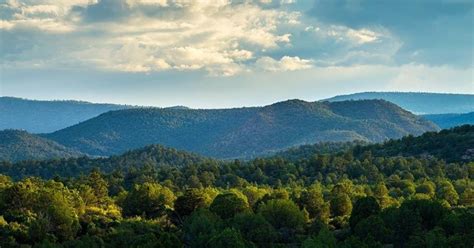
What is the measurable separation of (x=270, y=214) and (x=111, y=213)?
33502 millimetres

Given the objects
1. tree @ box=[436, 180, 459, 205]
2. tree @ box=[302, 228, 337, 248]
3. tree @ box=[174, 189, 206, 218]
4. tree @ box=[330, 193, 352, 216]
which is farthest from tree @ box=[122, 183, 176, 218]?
tree @ box=[436, 180, 459, 205]

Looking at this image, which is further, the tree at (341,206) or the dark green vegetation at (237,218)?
the tree at (341,206)

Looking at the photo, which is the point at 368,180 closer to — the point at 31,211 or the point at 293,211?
the point at 293,211

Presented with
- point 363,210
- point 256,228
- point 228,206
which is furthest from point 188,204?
point 363,210

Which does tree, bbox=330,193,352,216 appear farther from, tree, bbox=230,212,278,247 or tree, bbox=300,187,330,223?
tree, bbox=230,212,278,247

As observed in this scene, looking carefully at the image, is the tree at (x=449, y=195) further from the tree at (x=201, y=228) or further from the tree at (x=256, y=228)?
the tree at (x=201, y=228)

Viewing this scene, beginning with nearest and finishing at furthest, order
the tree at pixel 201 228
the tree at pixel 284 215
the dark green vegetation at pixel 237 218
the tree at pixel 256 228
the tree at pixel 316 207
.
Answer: the dark green vegetation at pixel 237 218, the tree at pixel 201 228, the tree at pixel 256 228, the tree at pixel 284 215, the tree at pixel 316 207

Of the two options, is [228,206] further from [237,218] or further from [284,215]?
[284,215]

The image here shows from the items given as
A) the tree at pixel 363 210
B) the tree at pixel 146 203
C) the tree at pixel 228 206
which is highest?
the tree at pixel 363 210

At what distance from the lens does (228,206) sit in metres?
106

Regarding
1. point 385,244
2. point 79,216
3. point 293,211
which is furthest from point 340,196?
point 79,216

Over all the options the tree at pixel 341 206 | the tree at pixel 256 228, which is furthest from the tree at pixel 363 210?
the tree at pixel 341 206

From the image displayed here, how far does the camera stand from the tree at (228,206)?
346ft

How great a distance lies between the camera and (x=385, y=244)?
8556cm
